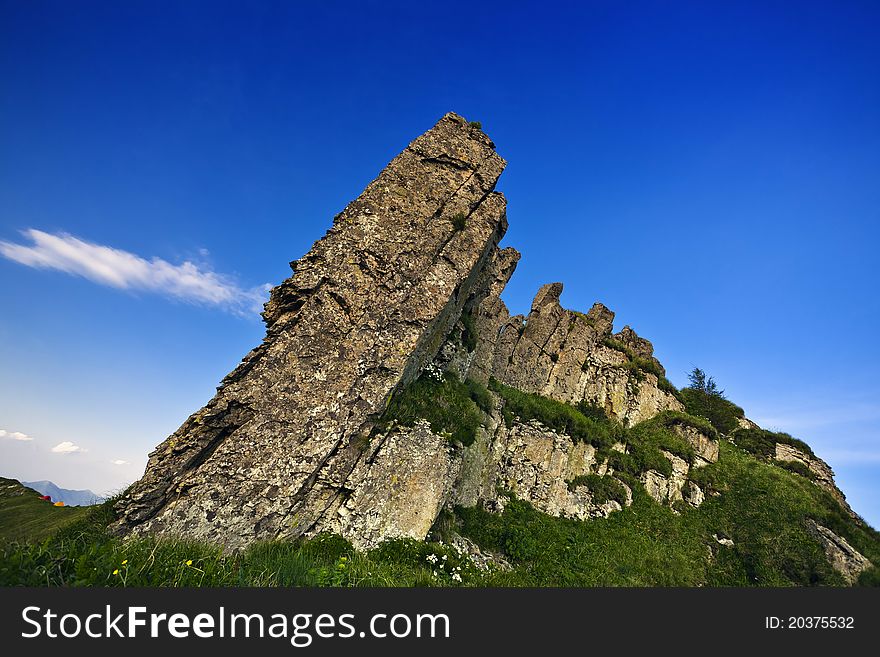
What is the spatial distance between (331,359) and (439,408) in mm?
4494

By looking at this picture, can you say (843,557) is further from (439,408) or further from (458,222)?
(458,222)

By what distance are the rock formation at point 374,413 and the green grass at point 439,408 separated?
31 cm

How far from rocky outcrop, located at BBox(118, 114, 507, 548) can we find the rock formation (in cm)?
4

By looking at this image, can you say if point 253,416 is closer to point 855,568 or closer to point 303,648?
point 303,648

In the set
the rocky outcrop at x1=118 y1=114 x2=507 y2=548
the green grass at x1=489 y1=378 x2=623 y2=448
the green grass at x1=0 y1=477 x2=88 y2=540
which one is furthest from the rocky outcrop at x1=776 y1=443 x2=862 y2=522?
the green grass at x1=0 y1=477 x2=88 y2=540

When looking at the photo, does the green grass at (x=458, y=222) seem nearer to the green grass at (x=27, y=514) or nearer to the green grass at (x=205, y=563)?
the green grass at (x=205, y=563)

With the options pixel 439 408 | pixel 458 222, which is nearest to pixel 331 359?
pixel 439 408

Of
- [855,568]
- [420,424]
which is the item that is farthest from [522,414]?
[855,568]

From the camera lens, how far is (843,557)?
1934 cm

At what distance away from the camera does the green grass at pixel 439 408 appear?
46.3 ft

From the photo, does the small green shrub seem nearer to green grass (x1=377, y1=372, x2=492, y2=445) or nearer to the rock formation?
the rock formation

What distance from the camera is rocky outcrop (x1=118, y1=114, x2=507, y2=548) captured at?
11.2 m

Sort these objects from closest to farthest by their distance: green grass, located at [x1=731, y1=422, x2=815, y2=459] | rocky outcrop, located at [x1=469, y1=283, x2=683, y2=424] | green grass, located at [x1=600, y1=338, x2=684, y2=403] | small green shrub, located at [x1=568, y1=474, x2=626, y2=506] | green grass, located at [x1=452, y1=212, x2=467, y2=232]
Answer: green grass, located at [x1=452, y1=212, x2=467, y2=232]
small green shrub, located at [x1=568, y1=474, x2=626, y2=506]
rocky outcrop, located at [x1=469, y1=283, x2=683, y2=424]
green grass, located at [x1=731, y1=422, x2=815, y2=459]
green grass, located at [x1=600, y1=338, x2=684, y2=403]

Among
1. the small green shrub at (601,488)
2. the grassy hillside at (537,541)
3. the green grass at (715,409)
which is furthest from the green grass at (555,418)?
the green grass at (715,409)
